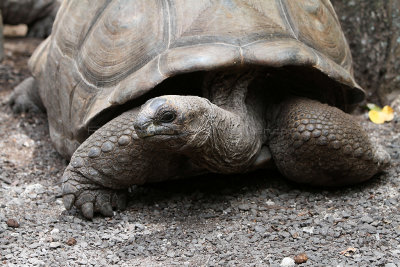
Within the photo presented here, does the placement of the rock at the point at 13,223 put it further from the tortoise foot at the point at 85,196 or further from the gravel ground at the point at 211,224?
the tortoise foot at the point at 85,196

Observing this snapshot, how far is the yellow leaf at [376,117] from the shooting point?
16.7ft

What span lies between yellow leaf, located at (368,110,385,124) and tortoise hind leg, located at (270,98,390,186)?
1.24 metres

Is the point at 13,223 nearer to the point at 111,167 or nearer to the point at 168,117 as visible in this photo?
the point at 111,167

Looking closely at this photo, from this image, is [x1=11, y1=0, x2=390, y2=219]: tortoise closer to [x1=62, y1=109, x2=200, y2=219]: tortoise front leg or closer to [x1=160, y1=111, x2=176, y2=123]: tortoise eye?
[x1=62, y1=109, x2=200, y2=219]: tortoise front leg

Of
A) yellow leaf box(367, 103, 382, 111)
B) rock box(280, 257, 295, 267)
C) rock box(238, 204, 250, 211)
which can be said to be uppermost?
rock box(280, 257, 295, 267)

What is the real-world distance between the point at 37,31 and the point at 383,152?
220 inches

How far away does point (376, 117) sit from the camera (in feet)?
16.8

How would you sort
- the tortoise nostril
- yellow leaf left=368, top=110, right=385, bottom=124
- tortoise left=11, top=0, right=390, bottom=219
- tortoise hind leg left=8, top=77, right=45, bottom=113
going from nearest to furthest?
the tortoise nostril
tortoise left=11, top=0, right=390, bottom=219
yellow leaf left=368, top=110, right=385, bottom=124
tortoise hind leg left=8, top=77, right=45, bottom=113

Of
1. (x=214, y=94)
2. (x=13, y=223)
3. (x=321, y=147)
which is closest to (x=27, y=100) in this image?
(x=13, y=223)

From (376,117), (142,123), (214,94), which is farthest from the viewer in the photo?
(376,117)

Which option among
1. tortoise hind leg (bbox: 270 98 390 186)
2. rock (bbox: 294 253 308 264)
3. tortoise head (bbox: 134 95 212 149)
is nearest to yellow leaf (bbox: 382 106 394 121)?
tortoise hind leg (bbox: 270 98 390 186)

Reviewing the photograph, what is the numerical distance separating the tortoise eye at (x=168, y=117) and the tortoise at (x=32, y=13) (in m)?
5.01

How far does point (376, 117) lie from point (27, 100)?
3175 millimetres

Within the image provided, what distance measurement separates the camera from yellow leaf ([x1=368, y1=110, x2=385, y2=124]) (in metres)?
5.08
